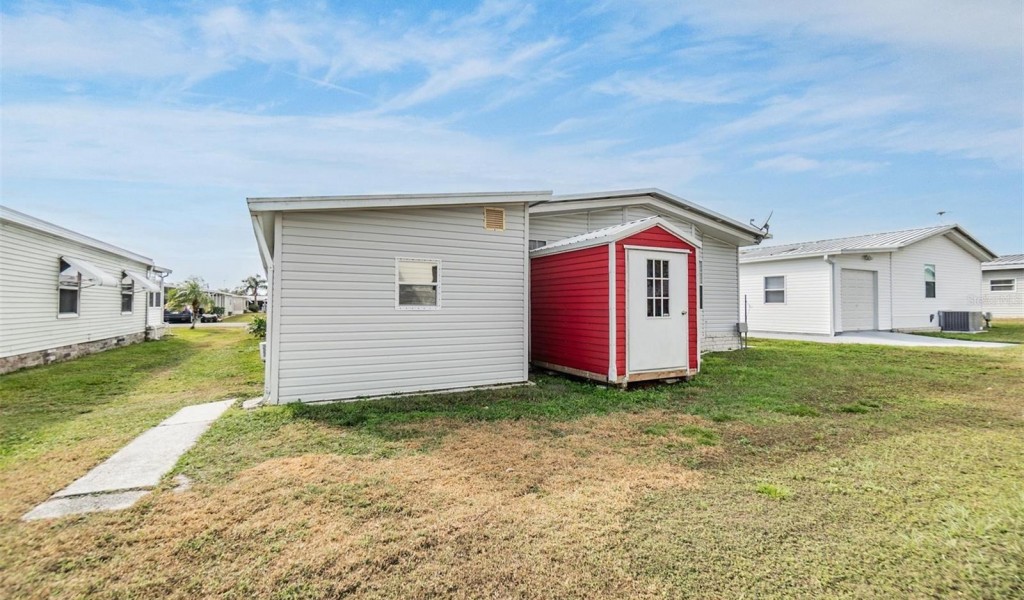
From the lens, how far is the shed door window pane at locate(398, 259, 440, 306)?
661 cm

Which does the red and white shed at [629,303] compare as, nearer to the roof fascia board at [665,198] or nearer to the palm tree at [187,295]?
the roof fascia board at [665,198]

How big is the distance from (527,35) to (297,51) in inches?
181

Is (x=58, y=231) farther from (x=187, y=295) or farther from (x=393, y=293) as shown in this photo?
(x=187, y=295)

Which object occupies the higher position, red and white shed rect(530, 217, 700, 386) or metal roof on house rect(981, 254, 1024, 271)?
metal roof on house rect(981, 254, 1024, 271)

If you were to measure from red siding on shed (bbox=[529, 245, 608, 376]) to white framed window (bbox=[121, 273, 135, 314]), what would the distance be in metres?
14.8

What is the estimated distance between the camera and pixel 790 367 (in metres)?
8.91

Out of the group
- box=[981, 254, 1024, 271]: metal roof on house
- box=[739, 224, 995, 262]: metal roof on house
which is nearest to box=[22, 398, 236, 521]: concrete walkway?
box=[739, 224, 995, 262]: metal roof on house

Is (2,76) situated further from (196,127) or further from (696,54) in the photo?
(696,54)

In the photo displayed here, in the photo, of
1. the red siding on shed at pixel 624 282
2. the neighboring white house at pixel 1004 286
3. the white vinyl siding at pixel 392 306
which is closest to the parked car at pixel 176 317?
the white vinyl siding at pixel 392 306

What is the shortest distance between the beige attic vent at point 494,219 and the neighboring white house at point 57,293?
31.7 ft

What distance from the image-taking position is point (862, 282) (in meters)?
15.2

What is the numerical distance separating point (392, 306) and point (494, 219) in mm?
2182

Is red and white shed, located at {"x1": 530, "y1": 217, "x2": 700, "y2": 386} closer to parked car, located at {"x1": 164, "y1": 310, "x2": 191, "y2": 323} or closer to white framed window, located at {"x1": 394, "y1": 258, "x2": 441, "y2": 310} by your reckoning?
white framed window, located at {"x1": 394, "y1": 258, "x2": 441, "y2": 310}

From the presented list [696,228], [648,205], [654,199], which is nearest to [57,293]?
[648,205]
